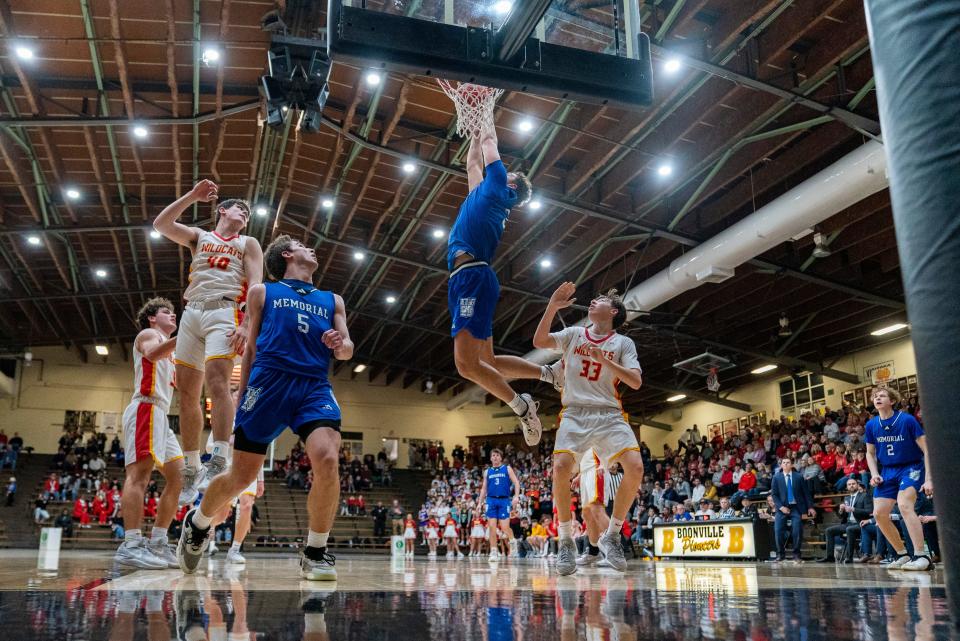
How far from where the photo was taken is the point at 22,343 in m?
27.9

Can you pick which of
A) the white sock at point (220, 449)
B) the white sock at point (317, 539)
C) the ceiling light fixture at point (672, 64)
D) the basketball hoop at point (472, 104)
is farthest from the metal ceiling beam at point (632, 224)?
the white sock at point (317, 539)

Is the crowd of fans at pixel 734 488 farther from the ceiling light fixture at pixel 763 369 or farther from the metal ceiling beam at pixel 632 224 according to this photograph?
the metal ceiling beam at pixel 632 224

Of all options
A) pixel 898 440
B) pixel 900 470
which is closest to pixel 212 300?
pixel 898 440

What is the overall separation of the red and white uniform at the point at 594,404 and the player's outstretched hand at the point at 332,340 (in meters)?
2.53

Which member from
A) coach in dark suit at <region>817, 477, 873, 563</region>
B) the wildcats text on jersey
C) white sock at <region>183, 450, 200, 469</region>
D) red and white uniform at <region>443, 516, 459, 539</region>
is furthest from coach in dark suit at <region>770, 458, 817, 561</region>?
the wildcats text on jersey

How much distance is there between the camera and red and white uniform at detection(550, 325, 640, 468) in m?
5.96

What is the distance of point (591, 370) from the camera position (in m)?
6.07

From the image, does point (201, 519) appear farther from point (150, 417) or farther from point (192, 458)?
point (150, 417)

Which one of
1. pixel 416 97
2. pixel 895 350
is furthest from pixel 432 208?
pixel 895 350

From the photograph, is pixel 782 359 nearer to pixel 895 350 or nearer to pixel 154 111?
pixel 895 350

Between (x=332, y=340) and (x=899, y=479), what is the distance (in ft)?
19.7

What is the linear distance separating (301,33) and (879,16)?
40.5ft

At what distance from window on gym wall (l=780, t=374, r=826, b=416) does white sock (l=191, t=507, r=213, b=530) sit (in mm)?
24950

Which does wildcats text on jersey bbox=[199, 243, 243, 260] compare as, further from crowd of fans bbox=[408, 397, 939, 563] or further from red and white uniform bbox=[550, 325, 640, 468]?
crowd of fans bbox=[408, 397, 939, 563]
